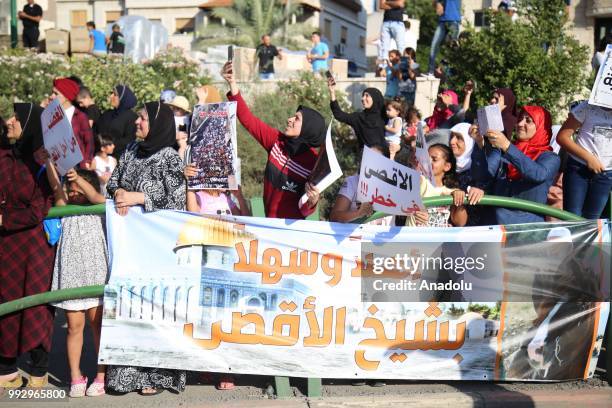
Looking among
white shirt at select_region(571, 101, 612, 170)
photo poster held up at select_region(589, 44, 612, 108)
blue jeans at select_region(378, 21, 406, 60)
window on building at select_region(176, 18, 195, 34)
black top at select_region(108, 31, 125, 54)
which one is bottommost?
white shirt at select_region(571, 101, 612, 170)

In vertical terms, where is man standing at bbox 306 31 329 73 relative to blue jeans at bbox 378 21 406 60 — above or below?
below

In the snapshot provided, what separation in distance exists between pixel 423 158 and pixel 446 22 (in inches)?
417

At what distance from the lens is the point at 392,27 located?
1638cm

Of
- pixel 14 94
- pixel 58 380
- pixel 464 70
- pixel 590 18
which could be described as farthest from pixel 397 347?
pixel 590 18

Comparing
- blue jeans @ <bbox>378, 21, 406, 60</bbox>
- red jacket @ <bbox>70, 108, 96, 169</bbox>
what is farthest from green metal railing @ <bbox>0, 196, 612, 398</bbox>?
blue jeans @ <bbox>378, 21, 406, 60</bbox>

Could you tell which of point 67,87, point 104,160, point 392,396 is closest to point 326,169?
point 392,396

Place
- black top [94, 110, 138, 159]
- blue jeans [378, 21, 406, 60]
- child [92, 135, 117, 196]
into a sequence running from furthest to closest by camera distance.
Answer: blue jeans [378, 21, 406, 60] → black top [94, 110, 138, 159] → child [92, 135, 117, 196]

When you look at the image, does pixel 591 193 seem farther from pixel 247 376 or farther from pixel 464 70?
pixel 464 70

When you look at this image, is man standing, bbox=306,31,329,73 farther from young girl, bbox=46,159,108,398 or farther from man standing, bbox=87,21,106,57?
young girl, bbox=46,159,108,398

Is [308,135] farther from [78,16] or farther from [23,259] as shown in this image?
[78,16]

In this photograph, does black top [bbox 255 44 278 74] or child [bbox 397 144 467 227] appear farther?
black top [bbox 255 44 278 74]

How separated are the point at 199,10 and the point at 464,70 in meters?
34.5

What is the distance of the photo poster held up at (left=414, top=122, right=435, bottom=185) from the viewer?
6.05 meters

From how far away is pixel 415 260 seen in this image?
6.01 metres
